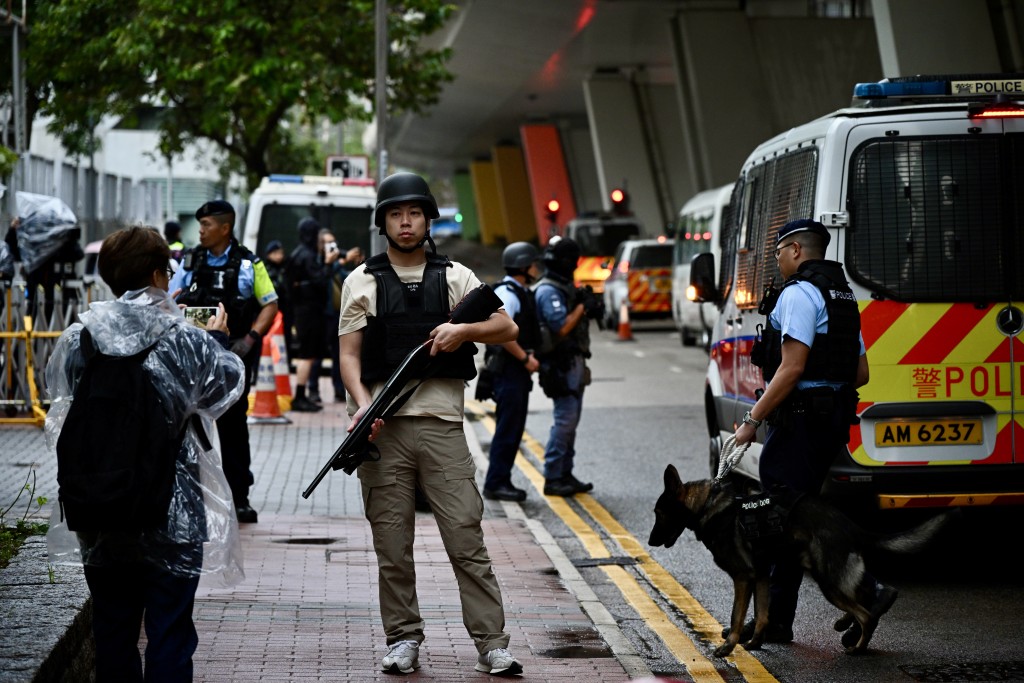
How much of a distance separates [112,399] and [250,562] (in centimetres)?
385

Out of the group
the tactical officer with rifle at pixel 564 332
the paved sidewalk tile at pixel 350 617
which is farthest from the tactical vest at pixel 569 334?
the paved sidewalk tile at pixel 350 617

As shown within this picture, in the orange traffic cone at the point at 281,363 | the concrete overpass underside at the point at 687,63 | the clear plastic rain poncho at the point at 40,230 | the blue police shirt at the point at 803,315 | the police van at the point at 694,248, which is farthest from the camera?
the police van at the point at 694,248

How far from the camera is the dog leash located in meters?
6.11

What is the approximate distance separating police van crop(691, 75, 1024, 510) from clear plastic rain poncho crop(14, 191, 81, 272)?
834 centimetres

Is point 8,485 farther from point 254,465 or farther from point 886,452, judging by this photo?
point 886,452

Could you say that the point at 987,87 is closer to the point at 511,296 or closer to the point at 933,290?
the point at 933,290

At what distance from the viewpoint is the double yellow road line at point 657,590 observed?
6.07 m

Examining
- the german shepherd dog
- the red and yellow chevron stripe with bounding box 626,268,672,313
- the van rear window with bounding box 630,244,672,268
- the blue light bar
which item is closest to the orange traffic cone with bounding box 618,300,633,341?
the red and yellow chevron stripe with bounding box 626,268,672,313

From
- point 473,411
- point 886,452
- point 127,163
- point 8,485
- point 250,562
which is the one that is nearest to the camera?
point 886,452

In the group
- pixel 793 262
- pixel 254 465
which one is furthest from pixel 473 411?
pixel 793 262

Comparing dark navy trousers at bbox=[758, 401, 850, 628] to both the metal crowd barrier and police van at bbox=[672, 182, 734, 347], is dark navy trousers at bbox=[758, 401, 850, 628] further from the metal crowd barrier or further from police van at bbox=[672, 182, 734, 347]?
police van at bbox=[672, 182, 734, 347]

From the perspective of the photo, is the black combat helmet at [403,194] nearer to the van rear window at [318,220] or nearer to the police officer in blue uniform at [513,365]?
the police officer in blue uniform at [513,365]

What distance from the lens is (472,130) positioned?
64.8 metres

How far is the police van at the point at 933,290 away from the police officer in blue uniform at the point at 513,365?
2873 millimetres
